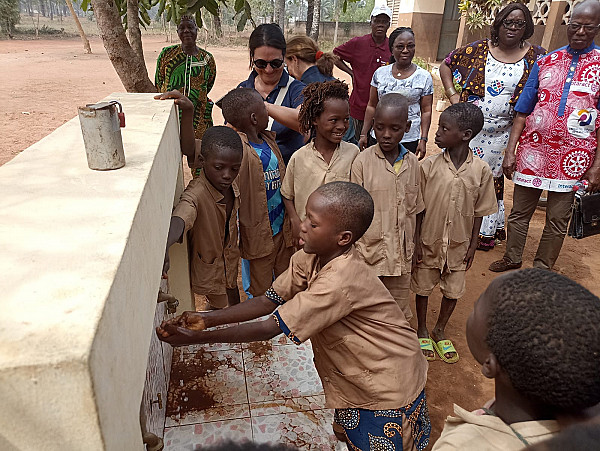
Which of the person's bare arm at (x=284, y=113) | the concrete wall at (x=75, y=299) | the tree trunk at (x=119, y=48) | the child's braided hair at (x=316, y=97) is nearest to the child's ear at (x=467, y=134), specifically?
the child's braided hair at (x=316, y=97)

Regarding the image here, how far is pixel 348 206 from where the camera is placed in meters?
1.72

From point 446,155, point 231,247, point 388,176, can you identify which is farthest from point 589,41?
point 231,247

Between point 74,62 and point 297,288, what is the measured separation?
2063 cm

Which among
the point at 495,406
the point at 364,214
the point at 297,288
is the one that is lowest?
the point at 297,288

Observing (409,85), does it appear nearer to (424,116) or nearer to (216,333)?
(424,116)

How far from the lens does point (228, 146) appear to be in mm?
2199

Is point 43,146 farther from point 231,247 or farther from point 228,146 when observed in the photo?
point 231,247

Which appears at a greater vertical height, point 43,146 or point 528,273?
point 43,146

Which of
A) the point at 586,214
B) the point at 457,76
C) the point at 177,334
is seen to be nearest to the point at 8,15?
the point at 457,76

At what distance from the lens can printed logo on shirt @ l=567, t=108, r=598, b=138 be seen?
326 centimetres

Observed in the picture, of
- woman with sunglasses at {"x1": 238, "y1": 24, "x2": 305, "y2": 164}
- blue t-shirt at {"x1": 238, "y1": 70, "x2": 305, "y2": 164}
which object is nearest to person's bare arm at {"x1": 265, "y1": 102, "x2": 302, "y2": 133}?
woman with sunglasses at {"x1": 238, "y1": 24, "x2": 305, "y2": 164}

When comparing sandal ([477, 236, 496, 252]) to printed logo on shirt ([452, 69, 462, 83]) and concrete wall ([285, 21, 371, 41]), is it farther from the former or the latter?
concrete wall ([285, 21, 371, 41])

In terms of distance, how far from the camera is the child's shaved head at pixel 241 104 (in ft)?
8.30

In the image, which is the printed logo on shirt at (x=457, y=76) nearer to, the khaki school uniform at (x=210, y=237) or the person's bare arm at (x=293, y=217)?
the person's bare arm at (x=293, y=217)
